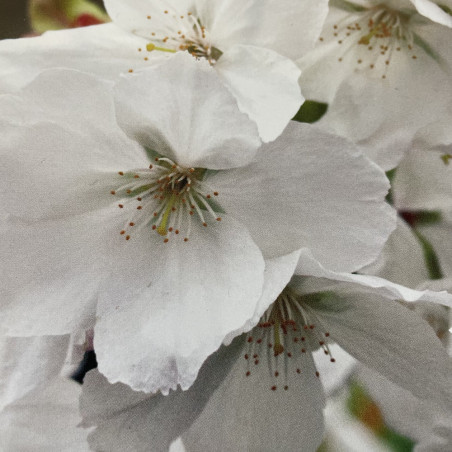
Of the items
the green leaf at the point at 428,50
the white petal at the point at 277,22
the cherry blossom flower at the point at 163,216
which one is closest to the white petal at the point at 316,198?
the cherry blossom flower at the point at 163,216

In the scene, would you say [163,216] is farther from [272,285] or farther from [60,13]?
[60,13]

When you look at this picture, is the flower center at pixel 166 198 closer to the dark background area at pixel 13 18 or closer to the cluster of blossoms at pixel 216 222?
the cluster of blossoms at pixel 216 222

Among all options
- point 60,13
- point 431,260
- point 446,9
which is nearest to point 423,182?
point 431,260

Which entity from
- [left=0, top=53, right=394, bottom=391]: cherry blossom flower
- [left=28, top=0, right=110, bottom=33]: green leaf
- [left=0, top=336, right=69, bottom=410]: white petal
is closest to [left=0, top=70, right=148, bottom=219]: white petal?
[left=0, top=53, right=394, bottom=391]: cherry blossom flower

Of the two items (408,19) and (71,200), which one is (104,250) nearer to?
(71,200)

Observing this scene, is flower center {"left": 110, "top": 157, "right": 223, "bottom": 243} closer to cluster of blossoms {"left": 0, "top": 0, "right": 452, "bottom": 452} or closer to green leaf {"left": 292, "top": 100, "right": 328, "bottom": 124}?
cluster of blossoms {"left": 0, "top": 0, "right": 452, "bottom": 452}

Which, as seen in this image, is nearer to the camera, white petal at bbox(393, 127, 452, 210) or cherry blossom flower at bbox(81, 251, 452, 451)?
cherry blossom flower at bbox(81, 251, 452, 451)
